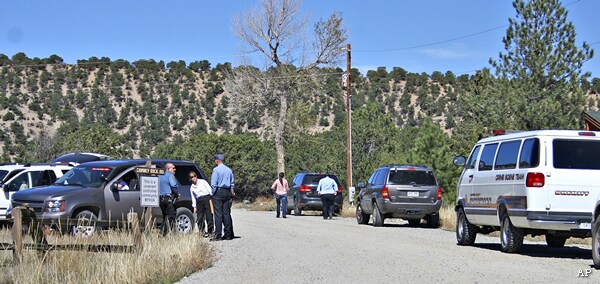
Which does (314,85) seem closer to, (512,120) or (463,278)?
(512,120)

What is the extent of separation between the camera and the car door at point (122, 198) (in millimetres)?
18438

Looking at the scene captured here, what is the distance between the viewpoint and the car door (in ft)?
60.5

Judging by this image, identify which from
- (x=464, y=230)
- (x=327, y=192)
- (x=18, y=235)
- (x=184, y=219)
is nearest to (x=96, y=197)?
(x=184, y=219)

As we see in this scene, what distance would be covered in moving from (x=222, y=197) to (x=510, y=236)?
22.2 ft

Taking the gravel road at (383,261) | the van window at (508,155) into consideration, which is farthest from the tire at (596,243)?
the van window at (508,155)

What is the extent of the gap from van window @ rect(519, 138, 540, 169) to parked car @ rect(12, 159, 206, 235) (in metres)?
7.97

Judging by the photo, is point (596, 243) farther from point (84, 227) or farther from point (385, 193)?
point (385, 193)

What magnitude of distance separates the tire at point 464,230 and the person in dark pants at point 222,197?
5127 millimetres

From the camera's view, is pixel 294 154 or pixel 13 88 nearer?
pixel 294 154

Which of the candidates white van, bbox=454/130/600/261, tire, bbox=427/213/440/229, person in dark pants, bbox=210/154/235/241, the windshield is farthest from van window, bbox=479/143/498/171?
tire, bbox=427/213/440/229

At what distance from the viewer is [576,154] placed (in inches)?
569

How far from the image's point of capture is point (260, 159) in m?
70.7

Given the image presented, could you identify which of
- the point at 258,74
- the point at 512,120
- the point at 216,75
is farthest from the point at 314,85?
the point at 216,75

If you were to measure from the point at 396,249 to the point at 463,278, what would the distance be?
193 inches
